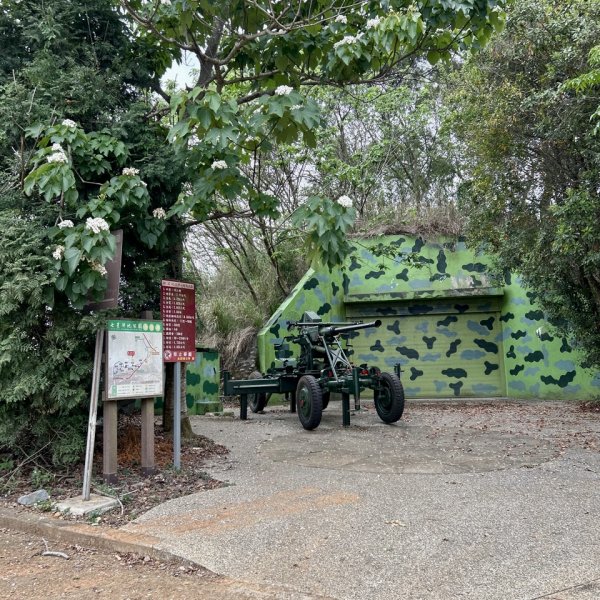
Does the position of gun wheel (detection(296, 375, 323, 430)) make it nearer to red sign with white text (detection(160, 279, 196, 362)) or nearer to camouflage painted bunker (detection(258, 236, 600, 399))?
red sign with white text (detection(160, 279, 196, 362))

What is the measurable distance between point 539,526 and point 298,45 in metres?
5.73

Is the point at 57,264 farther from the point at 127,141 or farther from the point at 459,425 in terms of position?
the point at 459,425

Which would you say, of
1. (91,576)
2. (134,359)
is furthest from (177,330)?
(91,576)

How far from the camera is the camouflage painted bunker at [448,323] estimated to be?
14555 mm

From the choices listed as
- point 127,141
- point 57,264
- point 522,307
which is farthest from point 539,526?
point 522,307

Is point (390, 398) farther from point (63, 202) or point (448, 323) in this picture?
point (448, 323)

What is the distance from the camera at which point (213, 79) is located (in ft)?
23.6

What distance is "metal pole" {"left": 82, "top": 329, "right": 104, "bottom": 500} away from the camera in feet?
16.9

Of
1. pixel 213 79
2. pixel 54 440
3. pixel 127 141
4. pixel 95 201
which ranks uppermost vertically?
pixel 213 79

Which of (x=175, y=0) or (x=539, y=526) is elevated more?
(x=175, y=0)

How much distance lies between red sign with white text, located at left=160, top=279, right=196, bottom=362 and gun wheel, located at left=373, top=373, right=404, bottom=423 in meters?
3.81

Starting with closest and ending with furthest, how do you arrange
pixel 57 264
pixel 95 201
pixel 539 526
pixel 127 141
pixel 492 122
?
pixel 539 526 < pixel 57 264 < pixel 95 201 < pixel 127 141 < pixel 492 122

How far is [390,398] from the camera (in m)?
9.26

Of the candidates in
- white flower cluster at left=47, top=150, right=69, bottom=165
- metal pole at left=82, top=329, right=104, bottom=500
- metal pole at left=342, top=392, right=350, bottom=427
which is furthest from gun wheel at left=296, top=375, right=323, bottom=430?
white flower cluster at left=47, top=150, right=69, bottom=165
